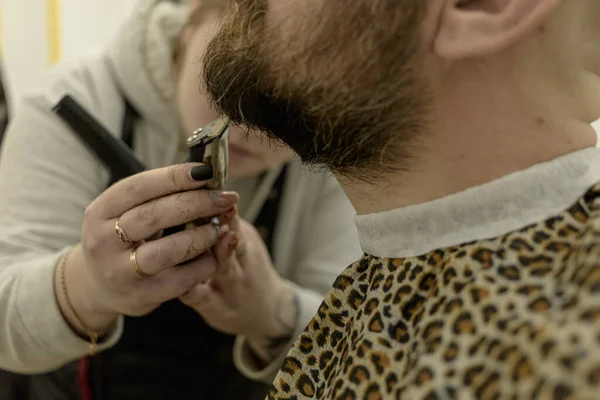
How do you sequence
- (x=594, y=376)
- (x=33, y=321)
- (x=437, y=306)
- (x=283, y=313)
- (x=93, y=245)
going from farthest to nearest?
(x=283, y=313)
(x=33, y=321)
(x=93, y=245)
(x=437, y=306)
(x=594, y=376)

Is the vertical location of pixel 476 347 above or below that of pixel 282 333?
above

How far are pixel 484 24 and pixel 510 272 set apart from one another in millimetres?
178

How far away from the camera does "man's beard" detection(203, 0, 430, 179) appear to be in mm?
449

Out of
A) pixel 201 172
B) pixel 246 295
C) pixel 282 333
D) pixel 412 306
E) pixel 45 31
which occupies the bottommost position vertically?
pixel 282 333

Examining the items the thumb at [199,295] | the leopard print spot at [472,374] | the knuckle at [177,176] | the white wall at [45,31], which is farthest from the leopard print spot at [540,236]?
the white wall at [45,31]

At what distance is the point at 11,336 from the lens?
0.77 metres

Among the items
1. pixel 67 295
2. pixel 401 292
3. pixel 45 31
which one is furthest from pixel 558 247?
pixel 45 31

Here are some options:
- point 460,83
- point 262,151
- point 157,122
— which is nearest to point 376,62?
point 460,83

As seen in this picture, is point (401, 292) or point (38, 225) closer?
point (401, 292)

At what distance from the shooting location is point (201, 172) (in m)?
0.58

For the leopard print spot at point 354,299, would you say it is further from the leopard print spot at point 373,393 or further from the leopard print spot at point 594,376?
the leopard print spot at point 594,376

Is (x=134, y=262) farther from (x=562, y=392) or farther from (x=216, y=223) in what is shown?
(x=562, y=392)

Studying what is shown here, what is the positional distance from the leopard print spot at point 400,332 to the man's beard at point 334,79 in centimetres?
13

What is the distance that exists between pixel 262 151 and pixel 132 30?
11.5 inches
